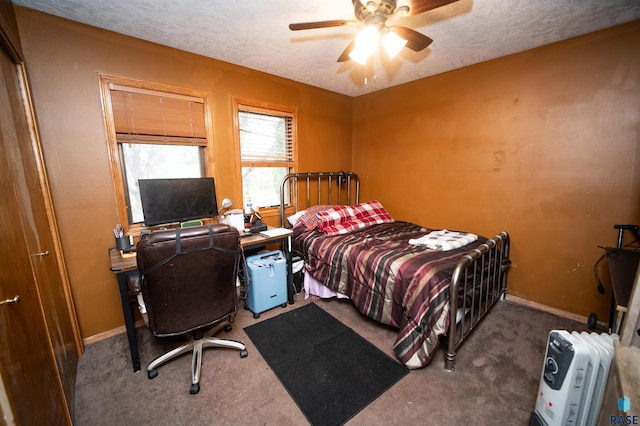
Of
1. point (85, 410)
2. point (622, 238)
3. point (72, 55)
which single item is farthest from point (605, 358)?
point (72, 55)

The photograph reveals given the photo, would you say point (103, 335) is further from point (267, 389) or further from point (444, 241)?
point (444, 241)

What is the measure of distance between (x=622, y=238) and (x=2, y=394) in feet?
11.3

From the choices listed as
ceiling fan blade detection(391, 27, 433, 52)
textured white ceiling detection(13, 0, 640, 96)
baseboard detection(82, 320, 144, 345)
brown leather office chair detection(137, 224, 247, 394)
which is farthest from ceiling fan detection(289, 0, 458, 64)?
baseboard detection(82, 320, 144, 345)

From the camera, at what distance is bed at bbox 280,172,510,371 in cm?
173

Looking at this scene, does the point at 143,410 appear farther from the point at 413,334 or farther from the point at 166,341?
the point at 413,334

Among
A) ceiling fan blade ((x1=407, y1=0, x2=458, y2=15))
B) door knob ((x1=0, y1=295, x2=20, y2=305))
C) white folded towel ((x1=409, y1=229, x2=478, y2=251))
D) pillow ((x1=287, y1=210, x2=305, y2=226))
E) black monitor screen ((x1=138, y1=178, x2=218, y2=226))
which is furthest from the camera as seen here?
pillow ((x1=287, y1=210, x2=305, y2=226))

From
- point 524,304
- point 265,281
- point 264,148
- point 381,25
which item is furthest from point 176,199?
point 524,304

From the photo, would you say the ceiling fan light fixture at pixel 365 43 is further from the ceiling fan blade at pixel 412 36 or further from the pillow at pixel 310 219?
the pillow at pixel 310 219

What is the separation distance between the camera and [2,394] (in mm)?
699

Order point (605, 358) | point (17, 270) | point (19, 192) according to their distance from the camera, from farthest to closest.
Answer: point (19, 192) < point (605, 358) < point (17, 270)

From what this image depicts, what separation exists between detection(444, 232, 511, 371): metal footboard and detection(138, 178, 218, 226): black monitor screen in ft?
6.90

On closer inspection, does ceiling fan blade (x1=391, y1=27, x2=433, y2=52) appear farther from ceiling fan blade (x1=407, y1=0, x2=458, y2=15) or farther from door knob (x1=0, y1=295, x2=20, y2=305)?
door knob (x1=0, y1=295, x2=20, y2=305)

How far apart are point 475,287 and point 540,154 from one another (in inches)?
56.9

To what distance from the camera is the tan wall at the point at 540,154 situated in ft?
6.68
